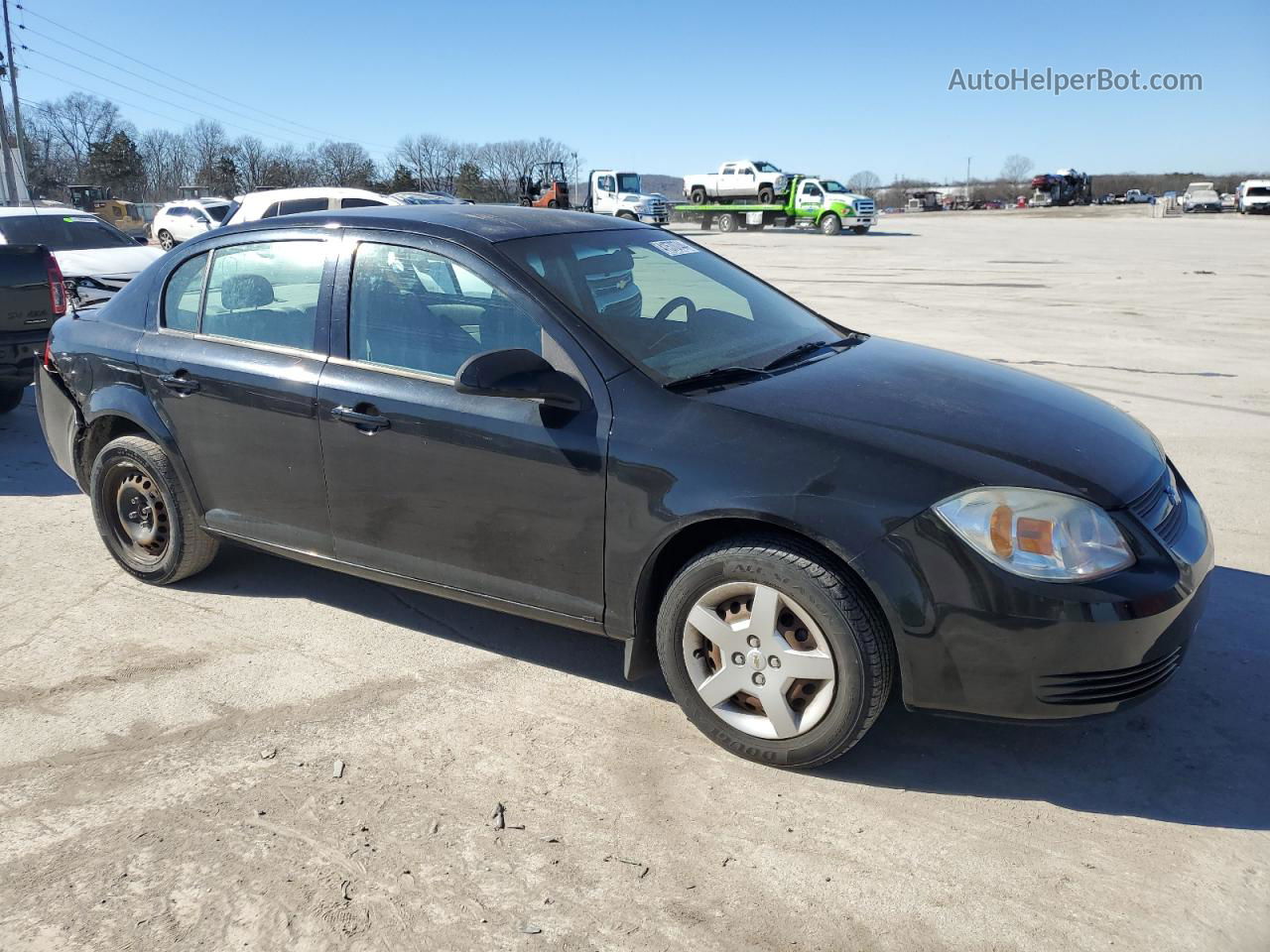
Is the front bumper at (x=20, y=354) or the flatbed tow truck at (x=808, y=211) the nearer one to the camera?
the front bumper at (x=20, y=354)

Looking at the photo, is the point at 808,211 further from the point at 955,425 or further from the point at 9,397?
the point at 955,425

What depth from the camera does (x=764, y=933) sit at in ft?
8.00

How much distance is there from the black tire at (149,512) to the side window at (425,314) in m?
1.31

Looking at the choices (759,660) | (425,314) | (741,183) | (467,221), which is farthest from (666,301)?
(741,183)

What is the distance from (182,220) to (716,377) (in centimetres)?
3168

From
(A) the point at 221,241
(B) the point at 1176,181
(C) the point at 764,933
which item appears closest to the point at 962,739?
(C) the point at 764,933

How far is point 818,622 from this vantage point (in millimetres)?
2900

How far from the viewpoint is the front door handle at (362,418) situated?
3605mm

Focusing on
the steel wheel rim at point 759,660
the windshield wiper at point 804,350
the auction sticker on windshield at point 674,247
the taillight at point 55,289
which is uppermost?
the auction sticker on windshield at point 674,247

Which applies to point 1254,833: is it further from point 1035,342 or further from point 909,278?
point 909,278

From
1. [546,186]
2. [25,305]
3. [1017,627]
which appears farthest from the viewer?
[546,186]

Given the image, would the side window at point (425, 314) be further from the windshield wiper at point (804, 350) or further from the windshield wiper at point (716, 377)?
the windshield wiper at point (804, 350)

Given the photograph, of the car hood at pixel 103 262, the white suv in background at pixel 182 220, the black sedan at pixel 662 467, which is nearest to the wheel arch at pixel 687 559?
the black sedan at pixel 662 467

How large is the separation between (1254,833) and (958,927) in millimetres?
986
